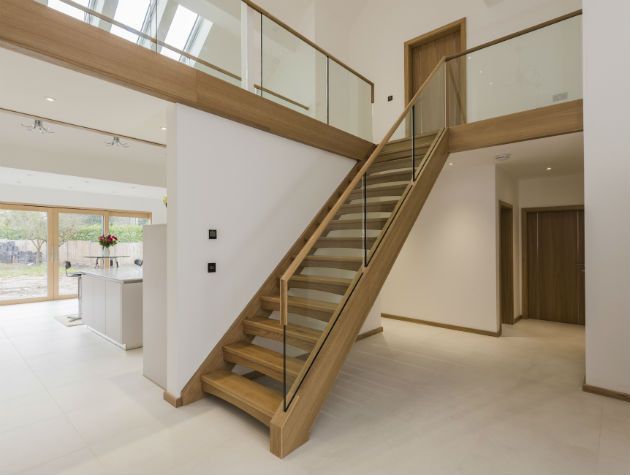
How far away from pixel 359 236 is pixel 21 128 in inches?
185

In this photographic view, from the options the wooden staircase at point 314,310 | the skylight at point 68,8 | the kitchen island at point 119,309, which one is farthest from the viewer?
the kitchen island at point 119,309

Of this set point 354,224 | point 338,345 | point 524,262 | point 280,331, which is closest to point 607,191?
point 354,224

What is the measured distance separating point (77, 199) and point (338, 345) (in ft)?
27.8

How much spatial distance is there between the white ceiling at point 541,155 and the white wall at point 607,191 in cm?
71

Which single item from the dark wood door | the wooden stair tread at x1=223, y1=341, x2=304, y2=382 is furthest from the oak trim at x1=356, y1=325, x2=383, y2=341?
the dark wood door

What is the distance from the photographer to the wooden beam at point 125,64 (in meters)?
2.29

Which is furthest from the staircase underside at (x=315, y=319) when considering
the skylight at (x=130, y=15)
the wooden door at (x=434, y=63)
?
the skylight at (x=130, y=15)

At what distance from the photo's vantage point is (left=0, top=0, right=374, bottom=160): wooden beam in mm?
2287

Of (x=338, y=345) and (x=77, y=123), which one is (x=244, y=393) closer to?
(x=338, y=345)

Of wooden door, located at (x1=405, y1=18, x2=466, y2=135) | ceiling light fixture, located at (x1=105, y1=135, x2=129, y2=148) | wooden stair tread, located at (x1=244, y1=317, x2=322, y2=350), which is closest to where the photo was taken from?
wooden stair tread, located at (x1=244, y1=317, x2=322, y2=350)

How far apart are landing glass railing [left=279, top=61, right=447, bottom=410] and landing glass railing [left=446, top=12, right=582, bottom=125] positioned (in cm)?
67

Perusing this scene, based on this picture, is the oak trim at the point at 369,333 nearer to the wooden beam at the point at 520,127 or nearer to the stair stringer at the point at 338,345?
the stair stringer at the point at 338,345

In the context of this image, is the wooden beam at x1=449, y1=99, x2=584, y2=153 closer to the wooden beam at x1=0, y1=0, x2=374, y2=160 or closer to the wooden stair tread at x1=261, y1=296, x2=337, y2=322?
the wooden beam at x1=0, y1=0, x2=374, y2=160

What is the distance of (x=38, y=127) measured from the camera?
14.3ft
